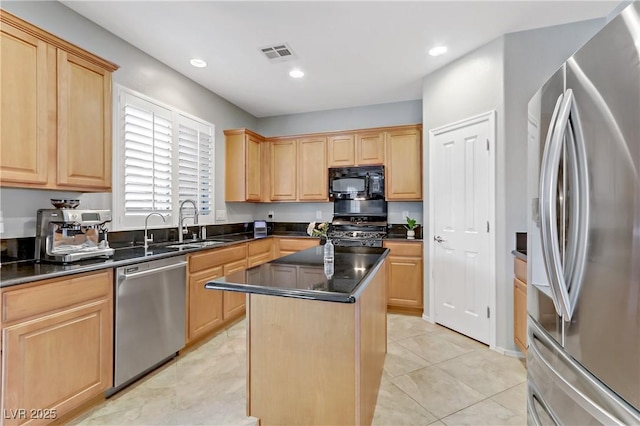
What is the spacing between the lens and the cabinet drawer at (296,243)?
14.3ft

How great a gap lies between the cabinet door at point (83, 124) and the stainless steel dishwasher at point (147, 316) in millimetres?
743

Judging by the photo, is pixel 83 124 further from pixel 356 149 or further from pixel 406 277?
pixel 406 277

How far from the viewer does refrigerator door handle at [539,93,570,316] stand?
1.03m

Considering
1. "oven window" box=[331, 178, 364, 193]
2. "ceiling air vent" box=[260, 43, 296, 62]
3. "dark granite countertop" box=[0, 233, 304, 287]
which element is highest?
"ceiling air vent" box=[260, 43, 296, 62]

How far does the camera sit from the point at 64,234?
2.05 m

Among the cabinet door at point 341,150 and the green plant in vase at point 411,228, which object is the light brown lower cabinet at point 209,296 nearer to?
the cabinet door at point 341,150

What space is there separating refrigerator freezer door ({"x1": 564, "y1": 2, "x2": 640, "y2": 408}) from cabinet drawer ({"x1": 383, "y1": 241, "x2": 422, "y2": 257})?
9.20ft

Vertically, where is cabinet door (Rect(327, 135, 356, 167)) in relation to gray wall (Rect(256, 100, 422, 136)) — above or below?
below

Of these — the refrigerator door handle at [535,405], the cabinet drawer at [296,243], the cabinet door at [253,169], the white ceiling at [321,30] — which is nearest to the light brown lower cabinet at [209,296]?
the cabinet drawer at [296,243]

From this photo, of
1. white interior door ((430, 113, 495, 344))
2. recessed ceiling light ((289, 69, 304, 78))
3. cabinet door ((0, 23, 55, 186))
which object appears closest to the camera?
cabinet door ((0, 23, 55, 186))

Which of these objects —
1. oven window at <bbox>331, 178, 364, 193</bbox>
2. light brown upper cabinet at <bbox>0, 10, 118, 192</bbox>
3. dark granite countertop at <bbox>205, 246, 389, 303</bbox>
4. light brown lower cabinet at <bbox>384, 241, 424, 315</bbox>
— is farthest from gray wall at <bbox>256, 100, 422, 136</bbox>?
dark granite countertop at <bbox>205, 246, 389, 303</bbox>

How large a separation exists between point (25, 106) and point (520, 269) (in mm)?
3734

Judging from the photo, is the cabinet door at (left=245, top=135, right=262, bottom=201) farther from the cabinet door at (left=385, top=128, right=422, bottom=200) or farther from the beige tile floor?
the beige tile floor

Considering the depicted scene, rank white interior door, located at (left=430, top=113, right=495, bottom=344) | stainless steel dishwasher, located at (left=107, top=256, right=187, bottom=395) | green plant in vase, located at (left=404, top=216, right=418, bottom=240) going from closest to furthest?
stainless steel dishwasher, located at (left=107, top=256, right=187, bottom=395) → white interior door, located at (left=430, top=113, right=495, bottom=344) → green plant in vase, located at (left=404, top=216, right=418, bottom=240)
